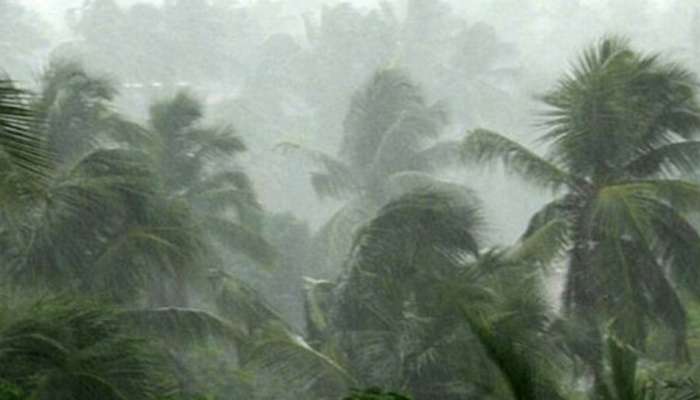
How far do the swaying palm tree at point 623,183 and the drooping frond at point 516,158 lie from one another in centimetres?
2

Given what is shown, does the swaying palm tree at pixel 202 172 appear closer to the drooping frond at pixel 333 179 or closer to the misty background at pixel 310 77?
the drooping frond at pixel 333 179

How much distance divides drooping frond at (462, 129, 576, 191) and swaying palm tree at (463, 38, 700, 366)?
2cm

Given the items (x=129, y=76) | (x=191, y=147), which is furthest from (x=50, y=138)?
(x=129, y=76)

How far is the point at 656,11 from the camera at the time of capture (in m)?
60.4

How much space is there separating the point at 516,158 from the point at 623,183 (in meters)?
1.49

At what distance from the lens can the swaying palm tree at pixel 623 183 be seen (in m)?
12.1

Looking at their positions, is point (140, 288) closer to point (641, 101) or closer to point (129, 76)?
point (641, 101)

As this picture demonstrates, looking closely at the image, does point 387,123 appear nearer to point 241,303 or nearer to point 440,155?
point 440,155

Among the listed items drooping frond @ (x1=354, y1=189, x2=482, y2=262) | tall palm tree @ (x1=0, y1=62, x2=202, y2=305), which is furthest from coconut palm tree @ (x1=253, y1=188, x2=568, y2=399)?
tall palm tree @ (x1=0, y1=62, x2=202, y2=305)

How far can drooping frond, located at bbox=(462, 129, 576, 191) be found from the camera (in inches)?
505

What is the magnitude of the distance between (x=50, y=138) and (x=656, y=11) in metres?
53.7

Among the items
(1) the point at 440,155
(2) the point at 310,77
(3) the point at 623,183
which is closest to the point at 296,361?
(3) the point at 623,183

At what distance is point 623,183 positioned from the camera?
12406mm

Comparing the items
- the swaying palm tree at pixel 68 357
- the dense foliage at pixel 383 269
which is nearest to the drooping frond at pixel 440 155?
the dense foliage at pixel 383 269
